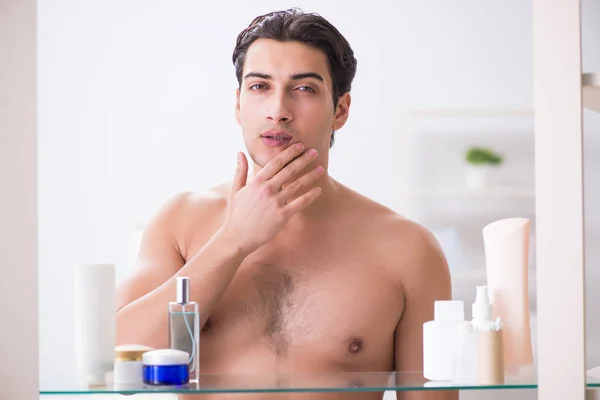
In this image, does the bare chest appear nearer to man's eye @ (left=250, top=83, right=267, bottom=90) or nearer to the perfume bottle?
the perfume bottle

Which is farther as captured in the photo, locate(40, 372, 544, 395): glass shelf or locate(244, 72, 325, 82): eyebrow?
locate(244, 72, 325, 82): eyebrow

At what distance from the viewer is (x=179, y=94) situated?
1241 mm

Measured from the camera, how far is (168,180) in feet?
4.06

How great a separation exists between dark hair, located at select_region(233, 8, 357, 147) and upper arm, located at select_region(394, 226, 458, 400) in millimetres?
233

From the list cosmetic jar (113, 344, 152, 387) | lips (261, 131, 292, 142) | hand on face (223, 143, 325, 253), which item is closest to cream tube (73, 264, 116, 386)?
cosmetic jar (113, 344, 152, 387)

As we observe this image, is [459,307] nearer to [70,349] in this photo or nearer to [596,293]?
[596,293]

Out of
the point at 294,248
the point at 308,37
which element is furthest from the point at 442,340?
the point at 308,37

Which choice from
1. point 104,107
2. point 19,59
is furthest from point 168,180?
point 19,59

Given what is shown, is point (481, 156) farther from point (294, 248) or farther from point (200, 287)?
point (200, 287)

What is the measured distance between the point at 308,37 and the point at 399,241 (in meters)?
0.36

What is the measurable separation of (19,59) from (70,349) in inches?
20.8

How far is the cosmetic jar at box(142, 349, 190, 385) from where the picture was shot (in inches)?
37.2

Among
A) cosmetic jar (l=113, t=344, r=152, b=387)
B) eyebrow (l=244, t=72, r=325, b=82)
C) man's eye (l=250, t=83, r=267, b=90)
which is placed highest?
eyebrow (l=244, t=72, r=325, b=82)

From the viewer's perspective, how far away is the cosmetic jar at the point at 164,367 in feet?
3.10
